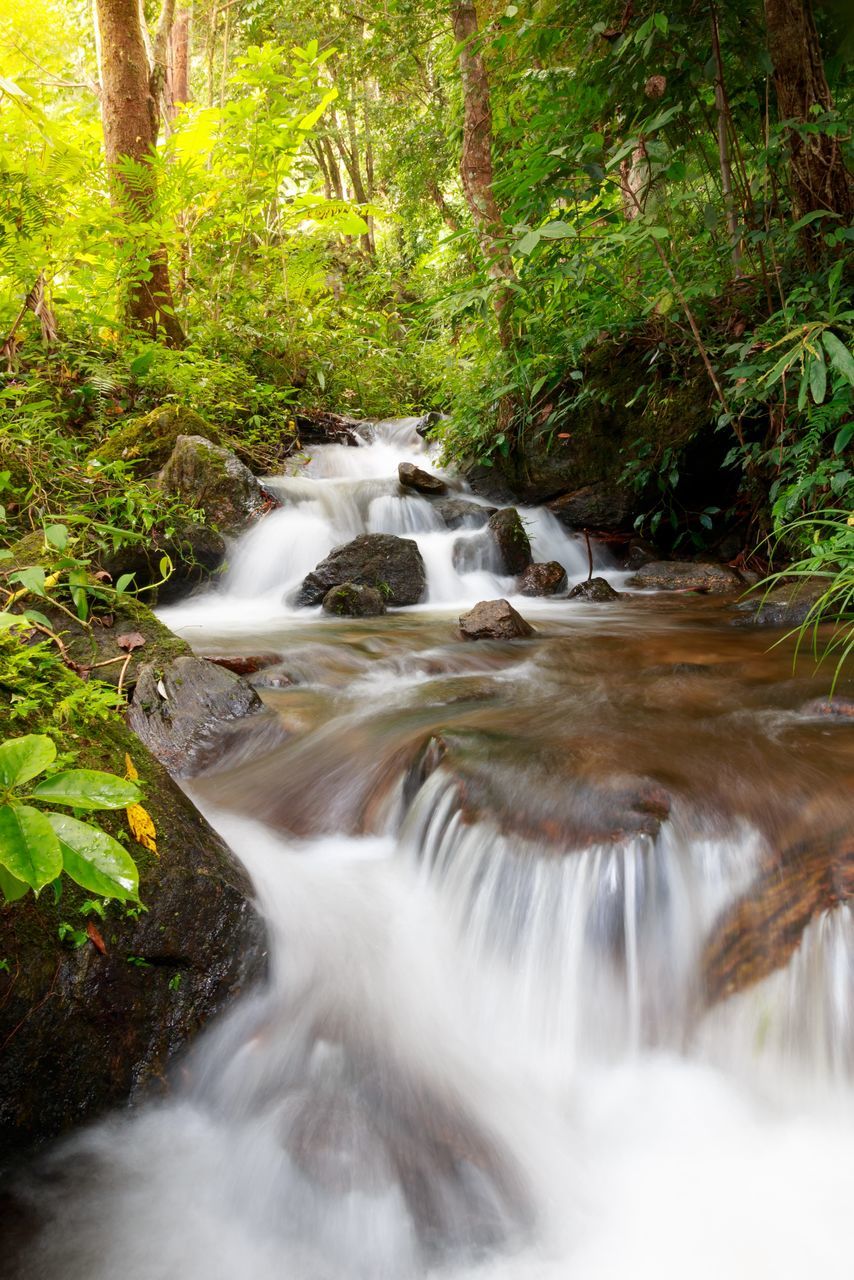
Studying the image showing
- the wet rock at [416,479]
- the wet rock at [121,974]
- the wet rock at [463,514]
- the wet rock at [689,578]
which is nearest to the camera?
the wet rock at [121,974]

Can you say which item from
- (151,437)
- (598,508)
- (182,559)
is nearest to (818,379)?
(598,508)

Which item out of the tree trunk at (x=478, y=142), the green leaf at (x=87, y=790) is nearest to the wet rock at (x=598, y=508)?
the tree trunk at (x=478, y=142)

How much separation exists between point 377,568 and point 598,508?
7.79 ft

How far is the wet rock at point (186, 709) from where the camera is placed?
3320 millimetres

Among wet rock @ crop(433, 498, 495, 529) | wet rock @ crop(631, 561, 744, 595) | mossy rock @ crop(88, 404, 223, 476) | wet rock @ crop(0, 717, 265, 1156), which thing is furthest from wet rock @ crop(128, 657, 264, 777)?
wet rock @ crop(433, 498, 495, 529)

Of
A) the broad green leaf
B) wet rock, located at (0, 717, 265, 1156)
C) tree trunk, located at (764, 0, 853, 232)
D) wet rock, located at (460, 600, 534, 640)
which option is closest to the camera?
the broad green leaf

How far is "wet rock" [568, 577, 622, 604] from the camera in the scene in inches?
246

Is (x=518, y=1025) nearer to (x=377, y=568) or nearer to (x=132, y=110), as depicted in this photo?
(x=377, y=568)

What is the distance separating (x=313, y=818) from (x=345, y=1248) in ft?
4.98

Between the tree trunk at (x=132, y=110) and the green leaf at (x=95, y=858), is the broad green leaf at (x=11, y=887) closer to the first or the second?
the green leaf at (x=95, y=858)

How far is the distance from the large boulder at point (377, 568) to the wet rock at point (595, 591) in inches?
52.2

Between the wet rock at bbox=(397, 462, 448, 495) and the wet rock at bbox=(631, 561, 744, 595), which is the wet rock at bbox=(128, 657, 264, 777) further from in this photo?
the wet rock at bbox=(397, 462, 448, 495)

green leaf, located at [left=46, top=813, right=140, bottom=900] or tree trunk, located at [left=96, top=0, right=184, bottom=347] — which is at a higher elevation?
tree trunk, located at [left=96, top=0, right=184, bottom=347]

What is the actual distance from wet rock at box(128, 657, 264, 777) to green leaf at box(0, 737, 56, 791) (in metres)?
2.29
